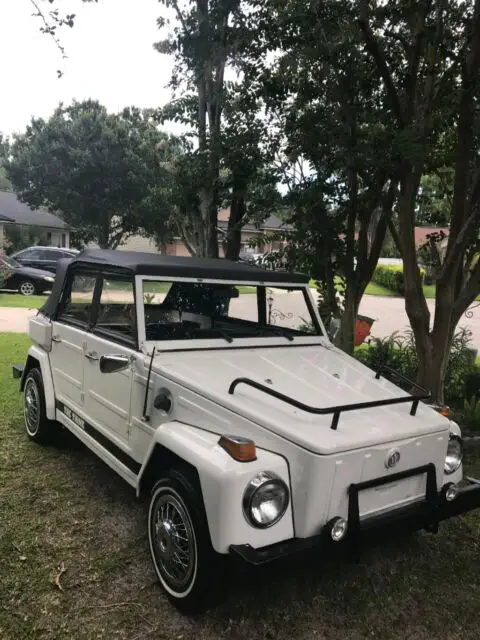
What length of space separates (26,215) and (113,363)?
30987 mm

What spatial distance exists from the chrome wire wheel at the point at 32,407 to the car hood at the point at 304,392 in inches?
79.8

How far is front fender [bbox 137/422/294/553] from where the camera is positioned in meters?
2.24

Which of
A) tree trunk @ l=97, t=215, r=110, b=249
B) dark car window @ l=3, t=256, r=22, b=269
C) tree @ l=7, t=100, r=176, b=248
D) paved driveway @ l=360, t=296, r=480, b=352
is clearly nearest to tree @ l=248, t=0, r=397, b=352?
paved driveway @ l=360, t=296, r=480, b=352

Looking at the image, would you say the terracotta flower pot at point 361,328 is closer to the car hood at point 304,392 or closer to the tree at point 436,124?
the tree at point 436,124

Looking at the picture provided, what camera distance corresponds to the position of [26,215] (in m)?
31.0

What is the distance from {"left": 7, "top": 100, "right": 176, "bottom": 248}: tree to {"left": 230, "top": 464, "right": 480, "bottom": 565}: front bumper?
23823 mm

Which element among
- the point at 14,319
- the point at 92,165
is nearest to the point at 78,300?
the point at 14,319

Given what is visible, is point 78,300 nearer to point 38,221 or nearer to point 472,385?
point 472,385

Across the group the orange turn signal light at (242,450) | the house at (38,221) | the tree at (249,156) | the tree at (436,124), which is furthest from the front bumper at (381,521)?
the house at (38,221)

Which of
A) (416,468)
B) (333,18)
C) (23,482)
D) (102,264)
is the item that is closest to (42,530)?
(23,482)

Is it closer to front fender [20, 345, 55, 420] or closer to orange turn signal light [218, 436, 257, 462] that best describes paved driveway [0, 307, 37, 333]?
front fender [20, 345, 55, 420]

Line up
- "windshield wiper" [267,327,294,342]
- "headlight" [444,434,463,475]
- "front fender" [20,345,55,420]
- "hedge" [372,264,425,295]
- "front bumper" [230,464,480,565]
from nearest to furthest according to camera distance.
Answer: "front bumper" [230,464,480,565] → "headlight" [444,434,463,475] → "windshield wiper" [267,327,294,342] → "front fender" [20,345,55,420] → "hedge" [372,264,425,295]

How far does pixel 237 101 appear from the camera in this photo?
21.5 ft

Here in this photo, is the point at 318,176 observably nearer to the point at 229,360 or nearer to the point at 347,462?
the point at 229,360
